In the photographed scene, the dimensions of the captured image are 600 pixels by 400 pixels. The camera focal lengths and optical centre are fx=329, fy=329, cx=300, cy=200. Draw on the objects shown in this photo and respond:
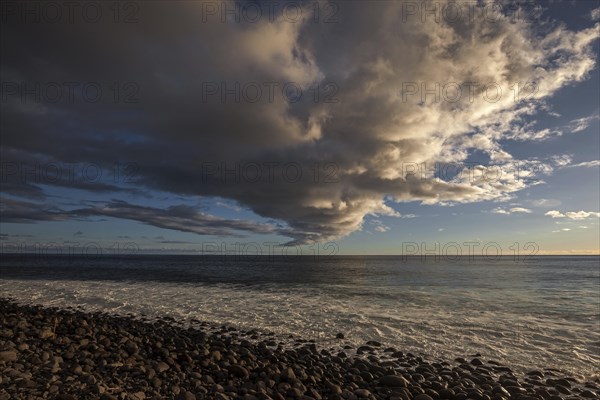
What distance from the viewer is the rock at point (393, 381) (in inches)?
378

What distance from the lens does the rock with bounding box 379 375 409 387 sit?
9594mm

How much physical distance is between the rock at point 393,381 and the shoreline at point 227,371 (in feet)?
0.09

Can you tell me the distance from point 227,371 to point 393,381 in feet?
16.2

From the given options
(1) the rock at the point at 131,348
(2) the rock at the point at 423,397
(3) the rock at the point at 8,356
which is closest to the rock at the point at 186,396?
(1) the rock at the point at 131,348

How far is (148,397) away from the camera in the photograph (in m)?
7.58

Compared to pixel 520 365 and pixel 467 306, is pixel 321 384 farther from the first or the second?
pixel 467 306

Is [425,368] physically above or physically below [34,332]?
below

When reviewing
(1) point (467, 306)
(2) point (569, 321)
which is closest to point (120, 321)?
(1) point (467, 306)

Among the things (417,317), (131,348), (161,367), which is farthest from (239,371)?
(417,317)

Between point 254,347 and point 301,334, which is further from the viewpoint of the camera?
point 301,334

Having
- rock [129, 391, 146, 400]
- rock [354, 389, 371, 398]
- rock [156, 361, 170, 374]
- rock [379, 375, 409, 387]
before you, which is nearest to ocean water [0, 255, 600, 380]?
rock [379, 375, 409, 387]

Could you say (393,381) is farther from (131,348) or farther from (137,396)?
(131,348)

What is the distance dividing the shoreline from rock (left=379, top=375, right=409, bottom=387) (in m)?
0.03

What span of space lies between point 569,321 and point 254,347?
1883 centimetres
